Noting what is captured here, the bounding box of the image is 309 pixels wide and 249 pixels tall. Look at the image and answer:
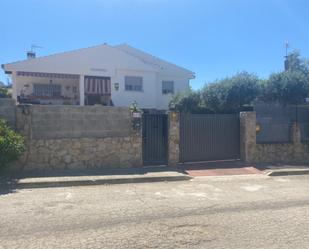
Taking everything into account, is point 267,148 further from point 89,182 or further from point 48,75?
point 48,75

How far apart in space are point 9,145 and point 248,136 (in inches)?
352

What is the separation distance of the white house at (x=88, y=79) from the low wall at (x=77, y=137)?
17876mm

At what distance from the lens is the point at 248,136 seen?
14.9m

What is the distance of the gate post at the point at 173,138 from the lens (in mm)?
13672

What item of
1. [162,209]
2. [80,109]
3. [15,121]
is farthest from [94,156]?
[162,209]

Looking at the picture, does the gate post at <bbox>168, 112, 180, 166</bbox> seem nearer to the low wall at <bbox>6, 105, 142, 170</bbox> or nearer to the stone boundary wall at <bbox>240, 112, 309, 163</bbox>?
the low wall at <bbox>6, 105, 142, 170</bbox>

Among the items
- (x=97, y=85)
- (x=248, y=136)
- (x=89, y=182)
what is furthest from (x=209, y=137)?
(x=97, y=85)

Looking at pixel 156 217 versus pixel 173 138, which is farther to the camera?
pixel 173 138

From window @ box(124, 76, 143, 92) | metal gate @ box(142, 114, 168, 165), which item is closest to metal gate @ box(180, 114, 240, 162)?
metal gate @ box(142, 114, 168, 165)

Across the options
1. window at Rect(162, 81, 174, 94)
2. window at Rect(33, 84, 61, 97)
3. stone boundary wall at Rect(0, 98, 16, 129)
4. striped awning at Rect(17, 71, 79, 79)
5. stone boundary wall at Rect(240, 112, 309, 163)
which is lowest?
stone boundary wall at Rect(240, 112, 309, 163)

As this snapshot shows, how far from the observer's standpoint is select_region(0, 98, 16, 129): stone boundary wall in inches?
467

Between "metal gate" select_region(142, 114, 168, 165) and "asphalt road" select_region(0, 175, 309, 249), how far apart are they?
3126 millimetres

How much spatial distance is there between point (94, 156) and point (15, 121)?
9.20 ft

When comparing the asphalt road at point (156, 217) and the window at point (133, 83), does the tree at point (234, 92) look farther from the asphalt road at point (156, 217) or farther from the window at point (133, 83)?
the asphalt road at point (156, 217)
